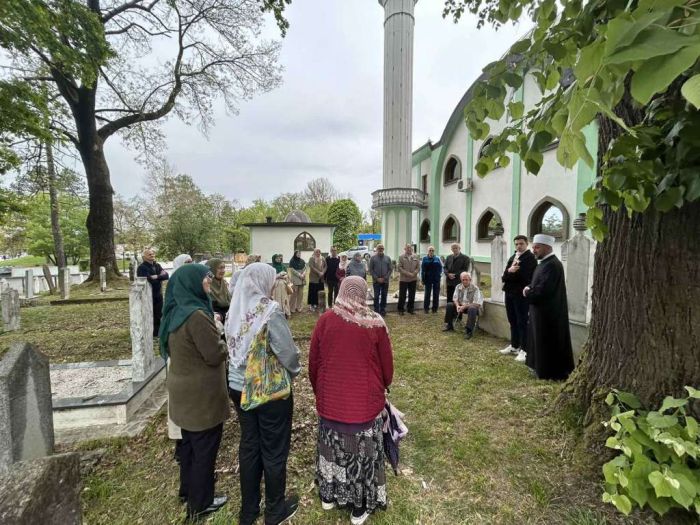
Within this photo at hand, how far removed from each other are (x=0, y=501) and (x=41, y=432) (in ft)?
7.42

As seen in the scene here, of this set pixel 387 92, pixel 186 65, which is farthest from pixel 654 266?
pixel 186 65

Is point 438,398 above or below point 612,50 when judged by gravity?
below

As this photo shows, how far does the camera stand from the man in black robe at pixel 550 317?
4.10 m

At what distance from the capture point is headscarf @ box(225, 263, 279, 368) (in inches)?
84.7

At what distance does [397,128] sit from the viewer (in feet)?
54.2

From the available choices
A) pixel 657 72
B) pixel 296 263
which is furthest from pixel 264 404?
pixel 296 263

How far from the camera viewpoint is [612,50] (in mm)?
622

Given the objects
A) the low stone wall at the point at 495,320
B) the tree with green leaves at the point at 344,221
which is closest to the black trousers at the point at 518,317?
the low stone wall at the point at 495,320

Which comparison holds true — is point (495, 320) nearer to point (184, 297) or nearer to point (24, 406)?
point (184, 297)

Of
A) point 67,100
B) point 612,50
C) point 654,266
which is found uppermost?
point 67,100

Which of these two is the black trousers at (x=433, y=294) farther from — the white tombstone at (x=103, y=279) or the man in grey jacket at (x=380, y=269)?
the white tombstone at (x=103, y=279)

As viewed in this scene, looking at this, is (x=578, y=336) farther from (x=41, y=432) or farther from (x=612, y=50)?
(x=41, y=432)

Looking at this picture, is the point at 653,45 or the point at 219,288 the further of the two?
the point at 219,288

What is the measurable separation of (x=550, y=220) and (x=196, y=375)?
522 inches
